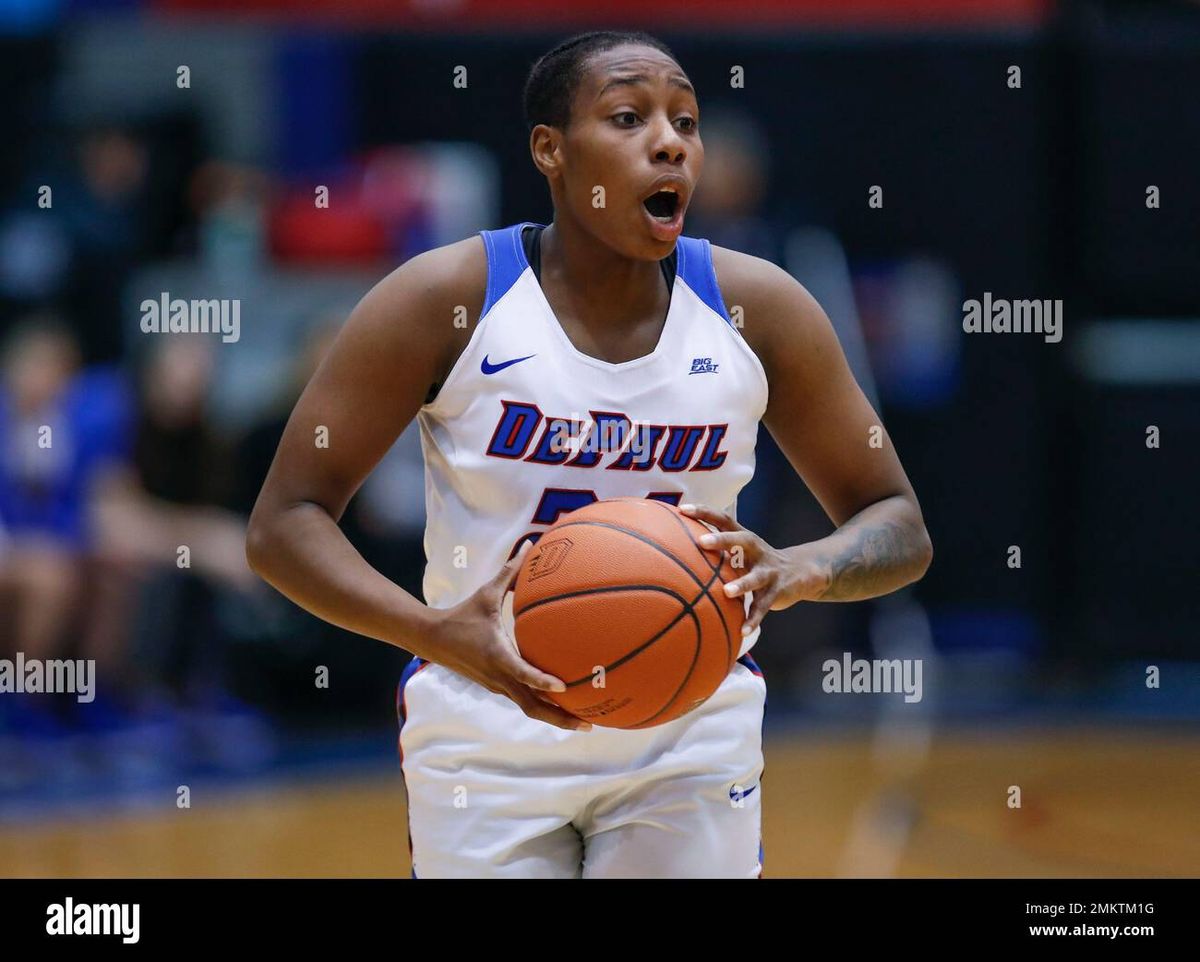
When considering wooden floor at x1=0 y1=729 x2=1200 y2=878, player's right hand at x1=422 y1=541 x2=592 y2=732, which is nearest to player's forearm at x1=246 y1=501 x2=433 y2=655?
player's right hand at x1=422 y1=541 x2=592 y2=732

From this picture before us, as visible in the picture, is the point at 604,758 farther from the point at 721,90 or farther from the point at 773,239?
the point at 721,90

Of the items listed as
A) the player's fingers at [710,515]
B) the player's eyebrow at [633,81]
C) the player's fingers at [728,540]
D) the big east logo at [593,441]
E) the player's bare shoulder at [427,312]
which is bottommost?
the player's fingers at [728,540]

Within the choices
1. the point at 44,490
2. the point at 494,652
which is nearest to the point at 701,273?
the point at 494,652

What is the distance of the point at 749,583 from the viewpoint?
3021 millimetres

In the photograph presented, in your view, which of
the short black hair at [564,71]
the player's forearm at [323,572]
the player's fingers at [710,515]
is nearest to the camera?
the player's fingers at [710,515]

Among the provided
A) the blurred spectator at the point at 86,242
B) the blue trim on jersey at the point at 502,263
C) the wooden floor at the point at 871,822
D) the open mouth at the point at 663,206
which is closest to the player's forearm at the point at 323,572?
the blue trim on jersey at the point at 502,263

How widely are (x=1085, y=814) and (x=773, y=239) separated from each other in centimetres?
355

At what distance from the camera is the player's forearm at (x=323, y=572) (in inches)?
127

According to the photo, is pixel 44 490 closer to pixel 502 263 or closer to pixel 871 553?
pixel 502 263

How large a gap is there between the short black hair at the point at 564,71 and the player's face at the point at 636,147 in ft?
0.09

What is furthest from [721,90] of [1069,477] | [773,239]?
[1069,477]

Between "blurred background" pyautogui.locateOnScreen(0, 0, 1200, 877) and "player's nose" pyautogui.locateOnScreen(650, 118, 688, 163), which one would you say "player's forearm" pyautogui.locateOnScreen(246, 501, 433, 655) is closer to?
"player's nose" pyautogui.locateOnScreen(650, 118, 688, 163)

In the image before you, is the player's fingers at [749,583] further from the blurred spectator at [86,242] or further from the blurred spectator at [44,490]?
the blurred spectator at [86,242]

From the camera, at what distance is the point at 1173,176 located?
9695 millimetres
